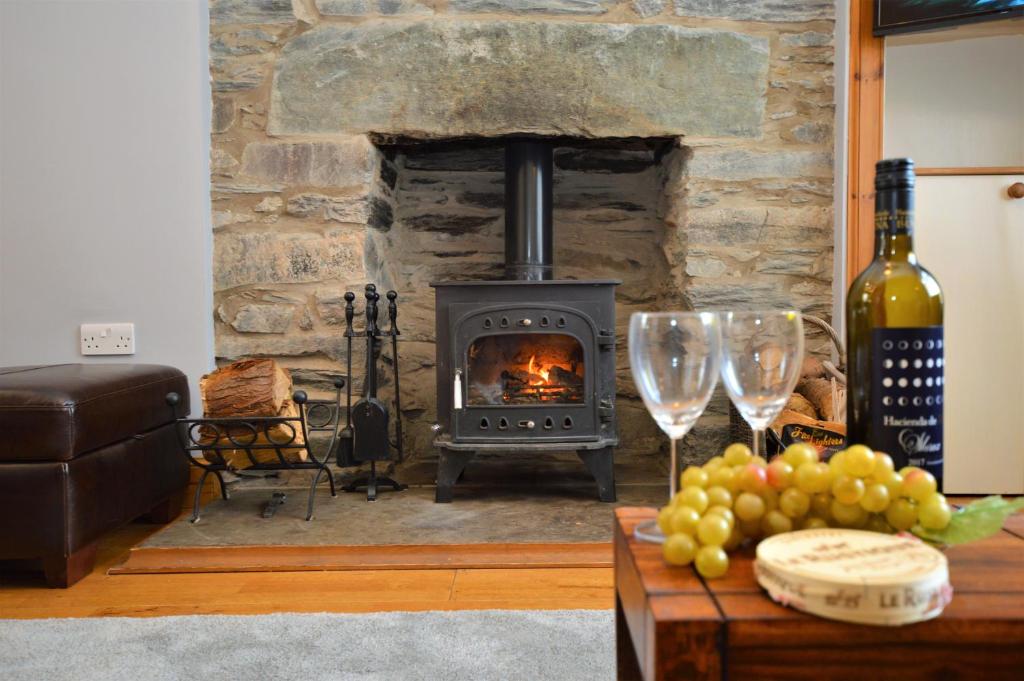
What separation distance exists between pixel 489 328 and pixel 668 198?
38.1 inches

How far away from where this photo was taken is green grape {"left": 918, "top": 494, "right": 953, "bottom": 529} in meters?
0.70

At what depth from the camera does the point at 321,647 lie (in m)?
1.56

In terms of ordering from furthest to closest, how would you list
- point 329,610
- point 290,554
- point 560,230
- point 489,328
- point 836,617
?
point 560,230 → point 489,328 → point 290,554 → point 329,610 → point 836,617

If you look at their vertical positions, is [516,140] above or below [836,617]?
above

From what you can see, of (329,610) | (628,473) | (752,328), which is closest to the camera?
A: (752,328)

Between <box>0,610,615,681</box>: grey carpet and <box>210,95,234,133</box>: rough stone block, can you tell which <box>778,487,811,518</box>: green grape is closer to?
<box>0,610,615,681</box>: grey carpet

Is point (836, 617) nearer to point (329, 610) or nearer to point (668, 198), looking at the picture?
point (329, 610)

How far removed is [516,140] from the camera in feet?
9.77

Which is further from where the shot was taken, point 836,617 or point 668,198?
point 668,198

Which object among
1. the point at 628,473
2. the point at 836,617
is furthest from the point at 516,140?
the point at 836,617

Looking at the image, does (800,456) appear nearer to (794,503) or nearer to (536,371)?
(794,503)

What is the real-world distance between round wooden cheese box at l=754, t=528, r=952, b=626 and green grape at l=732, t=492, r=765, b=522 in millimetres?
70

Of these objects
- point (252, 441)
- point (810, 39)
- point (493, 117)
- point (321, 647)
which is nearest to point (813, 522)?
point (321, 647)

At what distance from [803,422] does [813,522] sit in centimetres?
172
